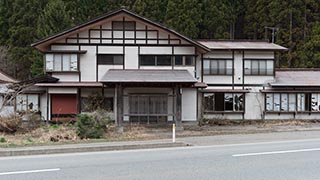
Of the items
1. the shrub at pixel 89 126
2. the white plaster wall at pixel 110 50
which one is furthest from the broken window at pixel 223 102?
the shrub at pixel 89 126

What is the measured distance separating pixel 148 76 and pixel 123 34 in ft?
13.6

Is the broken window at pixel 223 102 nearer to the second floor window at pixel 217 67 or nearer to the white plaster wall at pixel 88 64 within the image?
the second floor window at pixel 217 67

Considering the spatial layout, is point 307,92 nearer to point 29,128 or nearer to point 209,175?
→ point 29,128

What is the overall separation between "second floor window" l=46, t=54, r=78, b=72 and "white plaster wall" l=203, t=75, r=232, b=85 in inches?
372

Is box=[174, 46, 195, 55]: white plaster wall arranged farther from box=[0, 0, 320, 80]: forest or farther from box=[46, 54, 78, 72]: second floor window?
box=[0, 0, 320, 80]: forest

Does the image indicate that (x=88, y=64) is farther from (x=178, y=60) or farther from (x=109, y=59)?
(x=178, y=60)

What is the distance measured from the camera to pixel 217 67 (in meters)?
29.7

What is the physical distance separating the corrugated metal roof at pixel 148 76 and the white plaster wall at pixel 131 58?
87 centimetres

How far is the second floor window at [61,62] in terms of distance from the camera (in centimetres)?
2709

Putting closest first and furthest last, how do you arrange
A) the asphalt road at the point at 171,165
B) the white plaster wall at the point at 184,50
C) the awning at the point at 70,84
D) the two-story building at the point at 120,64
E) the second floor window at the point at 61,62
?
the asphalt road at the point at 171,165, the awning at the point at 70,84, the two-story building at the point at 120,64, the second floor window at the point at 61,62, the white plaster wall at the point at 184,50

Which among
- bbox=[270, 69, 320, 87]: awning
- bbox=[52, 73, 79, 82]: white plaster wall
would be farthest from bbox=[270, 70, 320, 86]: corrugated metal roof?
bbox=[52, 73, 79, 82]: white plaster wall

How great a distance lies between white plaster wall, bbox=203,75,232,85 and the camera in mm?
29547

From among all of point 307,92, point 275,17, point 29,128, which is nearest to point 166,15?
point 275,17

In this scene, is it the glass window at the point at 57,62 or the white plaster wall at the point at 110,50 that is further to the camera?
the white plaster wall at the point at 110,50
